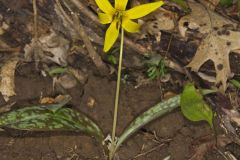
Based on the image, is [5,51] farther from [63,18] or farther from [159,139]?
[159,139]

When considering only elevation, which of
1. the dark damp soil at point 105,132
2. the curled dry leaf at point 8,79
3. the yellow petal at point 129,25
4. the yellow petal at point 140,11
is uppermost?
the yellow petal at point 140,11

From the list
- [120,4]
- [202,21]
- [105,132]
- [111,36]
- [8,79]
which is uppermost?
[120,4]

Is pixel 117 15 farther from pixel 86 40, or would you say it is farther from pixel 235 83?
pixel 235 83

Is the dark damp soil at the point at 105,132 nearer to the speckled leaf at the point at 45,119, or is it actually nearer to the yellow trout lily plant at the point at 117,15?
the speckled leaf at the point at 45,119

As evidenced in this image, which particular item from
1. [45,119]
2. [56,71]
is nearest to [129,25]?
[45,119]

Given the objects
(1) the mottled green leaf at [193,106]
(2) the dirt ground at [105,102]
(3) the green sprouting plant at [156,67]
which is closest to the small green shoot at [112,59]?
(2) the dirt ground at [105,102]

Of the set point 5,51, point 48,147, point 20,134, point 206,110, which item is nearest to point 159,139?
point 206,110
